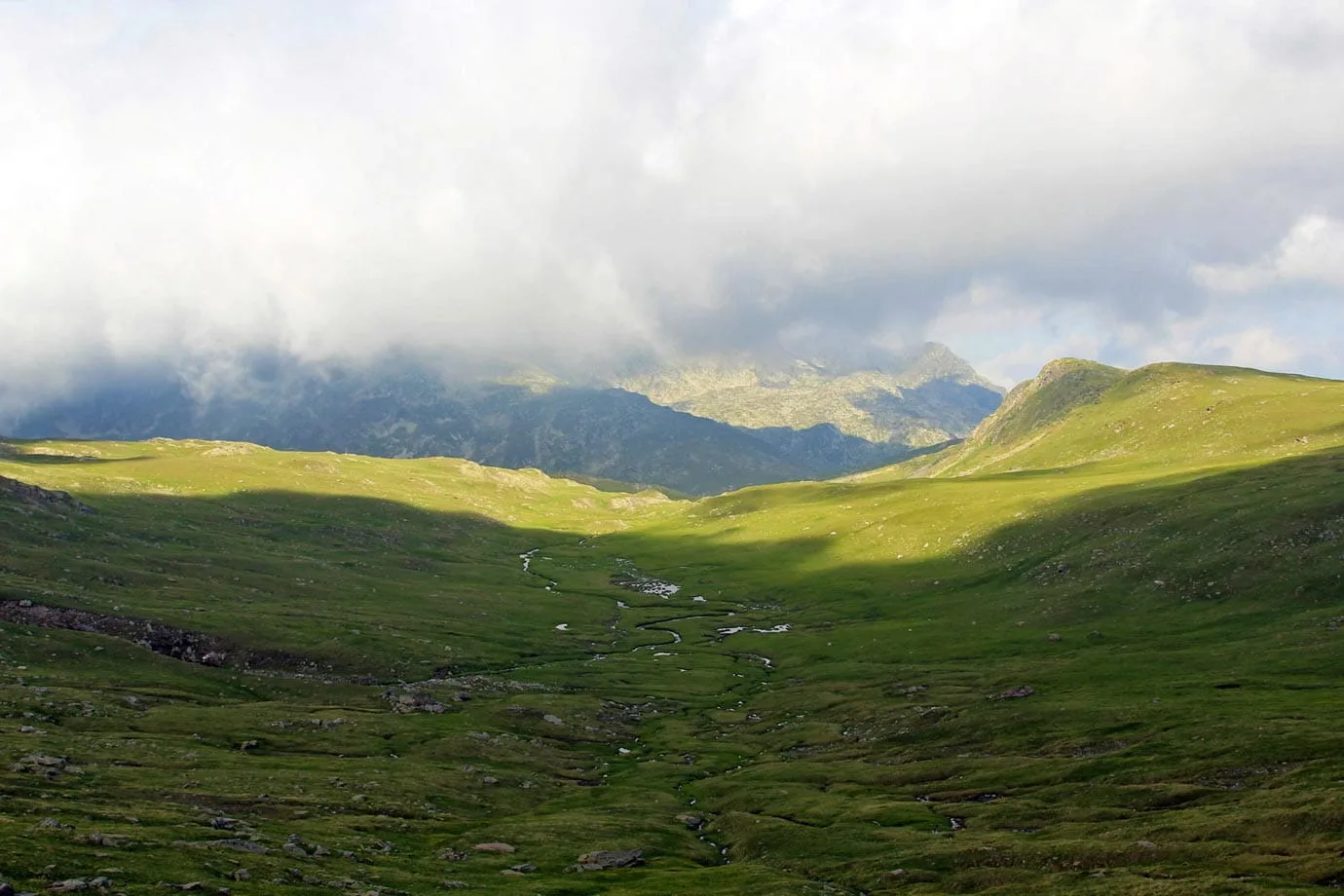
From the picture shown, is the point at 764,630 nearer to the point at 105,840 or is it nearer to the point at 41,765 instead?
the point at 41,765

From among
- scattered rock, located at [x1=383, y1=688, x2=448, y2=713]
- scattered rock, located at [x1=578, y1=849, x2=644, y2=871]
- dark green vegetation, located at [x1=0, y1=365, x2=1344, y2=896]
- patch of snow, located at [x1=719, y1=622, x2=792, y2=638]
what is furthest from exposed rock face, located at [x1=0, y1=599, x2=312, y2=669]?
patch of snow, located at [x1=719, y1=622, x2=792, y2=638]

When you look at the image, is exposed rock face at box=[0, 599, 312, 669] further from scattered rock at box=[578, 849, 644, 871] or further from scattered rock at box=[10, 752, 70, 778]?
scattered rock at box=[578, 849, 644, 871]

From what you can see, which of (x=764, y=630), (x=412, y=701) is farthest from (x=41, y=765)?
(x=764, y=630)

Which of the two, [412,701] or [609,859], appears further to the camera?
[412,701]

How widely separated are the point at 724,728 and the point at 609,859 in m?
57.9

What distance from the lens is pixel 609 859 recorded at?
212ft

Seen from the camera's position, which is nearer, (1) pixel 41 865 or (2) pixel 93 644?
(1) pixel 41 865

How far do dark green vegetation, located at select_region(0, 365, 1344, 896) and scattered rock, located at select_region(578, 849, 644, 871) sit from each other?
1464 mm

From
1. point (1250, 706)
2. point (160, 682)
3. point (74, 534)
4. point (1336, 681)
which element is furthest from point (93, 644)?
point (1336, 681)

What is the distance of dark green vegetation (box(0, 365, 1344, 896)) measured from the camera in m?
54.6

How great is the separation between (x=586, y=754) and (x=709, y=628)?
93.6 metres

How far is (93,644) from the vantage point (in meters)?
118

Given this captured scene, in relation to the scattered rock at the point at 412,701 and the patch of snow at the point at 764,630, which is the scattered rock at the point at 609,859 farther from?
the patch of snow at the point at 764,630

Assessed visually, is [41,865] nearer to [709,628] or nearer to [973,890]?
[973,890]
